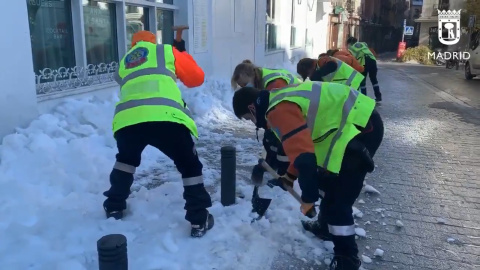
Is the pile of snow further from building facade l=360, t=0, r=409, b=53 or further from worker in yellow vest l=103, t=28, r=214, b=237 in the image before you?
building facade l=360, t=0, r=409, b=53

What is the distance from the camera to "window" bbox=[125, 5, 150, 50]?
688 centimetres

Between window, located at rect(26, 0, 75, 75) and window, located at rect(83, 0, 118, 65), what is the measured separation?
31cm

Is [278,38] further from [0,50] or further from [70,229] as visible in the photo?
[70,229]

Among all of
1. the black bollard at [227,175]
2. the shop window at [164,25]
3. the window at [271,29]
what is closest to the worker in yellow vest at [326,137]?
the black bollard at [227,175]

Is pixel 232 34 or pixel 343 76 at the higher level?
pixel 232 34

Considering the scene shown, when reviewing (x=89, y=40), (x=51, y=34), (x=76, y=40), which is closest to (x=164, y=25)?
(x=89, y=40)

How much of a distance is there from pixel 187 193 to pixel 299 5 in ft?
50.2

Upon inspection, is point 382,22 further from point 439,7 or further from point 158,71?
point 158,71

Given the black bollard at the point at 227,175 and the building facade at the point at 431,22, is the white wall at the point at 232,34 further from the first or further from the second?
the building facade at the point at 431,22

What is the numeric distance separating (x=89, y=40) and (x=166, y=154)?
11.6 feet

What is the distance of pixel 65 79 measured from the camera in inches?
216

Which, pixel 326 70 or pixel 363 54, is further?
pixel 363 54

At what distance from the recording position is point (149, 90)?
2.98 metres

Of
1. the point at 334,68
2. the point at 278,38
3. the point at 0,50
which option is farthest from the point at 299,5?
the point at 0,50
